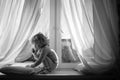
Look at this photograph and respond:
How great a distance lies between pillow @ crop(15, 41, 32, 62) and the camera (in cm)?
238

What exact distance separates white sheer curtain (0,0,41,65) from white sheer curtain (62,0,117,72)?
1.32 ft

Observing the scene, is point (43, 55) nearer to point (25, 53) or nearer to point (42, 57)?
point (42, 57)

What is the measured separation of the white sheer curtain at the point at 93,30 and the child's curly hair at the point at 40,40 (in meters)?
0.31

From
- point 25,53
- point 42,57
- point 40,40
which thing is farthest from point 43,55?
point 25,53

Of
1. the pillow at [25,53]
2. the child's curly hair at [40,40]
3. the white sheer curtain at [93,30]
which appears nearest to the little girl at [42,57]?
the child's curly hair at [40,40]

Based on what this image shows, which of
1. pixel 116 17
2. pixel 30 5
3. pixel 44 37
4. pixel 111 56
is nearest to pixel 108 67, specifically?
pixel 111 56

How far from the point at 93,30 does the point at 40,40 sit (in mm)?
617

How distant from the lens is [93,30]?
221 cm

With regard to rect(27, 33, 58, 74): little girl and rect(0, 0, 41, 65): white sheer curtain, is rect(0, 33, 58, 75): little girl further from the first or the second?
rect(0, 0, 41, 65): white sheer curtain

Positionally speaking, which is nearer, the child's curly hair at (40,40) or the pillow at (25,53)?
the child's curly hair at (40,40)

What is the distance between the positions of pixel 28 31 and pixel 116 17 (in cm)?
102

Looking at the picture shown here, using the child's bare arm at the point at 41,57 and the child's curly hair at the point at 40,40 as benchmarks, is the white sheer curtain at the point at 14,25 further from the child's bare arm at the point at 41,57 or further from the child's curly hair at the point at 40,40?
the child's bare arm at the point at 41,57

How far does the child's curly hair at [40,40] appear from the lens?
2.22 m

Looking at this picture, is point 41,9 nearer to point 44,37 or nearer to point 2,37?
point 44,37
